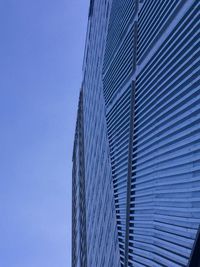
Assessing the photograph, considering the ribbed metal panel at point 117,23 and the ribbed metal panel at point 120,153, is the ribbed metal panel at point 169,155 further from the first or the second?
the ribbed metal panel at point 117,23

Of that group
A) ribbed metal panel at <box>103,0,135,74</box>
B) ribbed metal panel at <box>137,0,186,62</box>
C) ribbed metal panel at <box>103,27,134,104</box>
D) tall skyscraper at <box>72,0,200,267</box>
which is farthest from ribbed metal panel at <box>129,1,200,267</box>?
ribbed metal panel at <box>103,0,135,74</box>

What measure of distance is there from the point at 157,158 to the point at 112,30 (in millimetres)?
27194

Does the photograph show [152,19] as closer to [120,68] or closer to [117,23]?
[120,68]

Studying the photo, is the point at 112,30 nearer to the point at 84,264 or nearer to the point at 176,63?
the point at 176,63

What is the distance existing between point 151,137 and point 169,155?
4564 mm

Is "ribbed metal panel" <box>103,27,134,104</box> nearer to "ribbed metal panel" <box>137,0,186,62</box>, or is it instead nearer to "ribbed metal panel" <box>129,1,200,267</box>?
"ribbed metal panel" <box>137,0,186,62</box>

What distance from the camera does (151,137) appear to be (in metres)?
30.8

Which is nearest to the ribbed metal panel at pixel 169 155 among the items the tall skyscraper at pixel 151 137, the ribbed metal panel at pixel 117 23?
the tall skyscraper at pixel 151 137

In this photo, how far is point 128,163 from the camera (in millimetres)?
36875

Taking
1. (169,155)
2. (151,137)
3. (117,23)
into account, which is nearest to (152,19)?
(151,137)

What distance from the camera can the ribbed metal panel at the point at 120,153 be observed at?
3847cm

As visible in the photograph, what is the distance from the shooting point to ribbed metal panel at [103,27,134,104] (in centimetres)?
4094

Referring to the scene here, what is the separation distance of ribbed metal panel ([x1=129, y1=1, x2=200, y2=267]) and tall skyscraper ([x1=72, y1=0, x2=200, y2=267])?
54mm

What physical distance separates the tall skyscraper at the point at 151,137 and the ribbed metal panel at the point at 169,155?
0.18 feet
